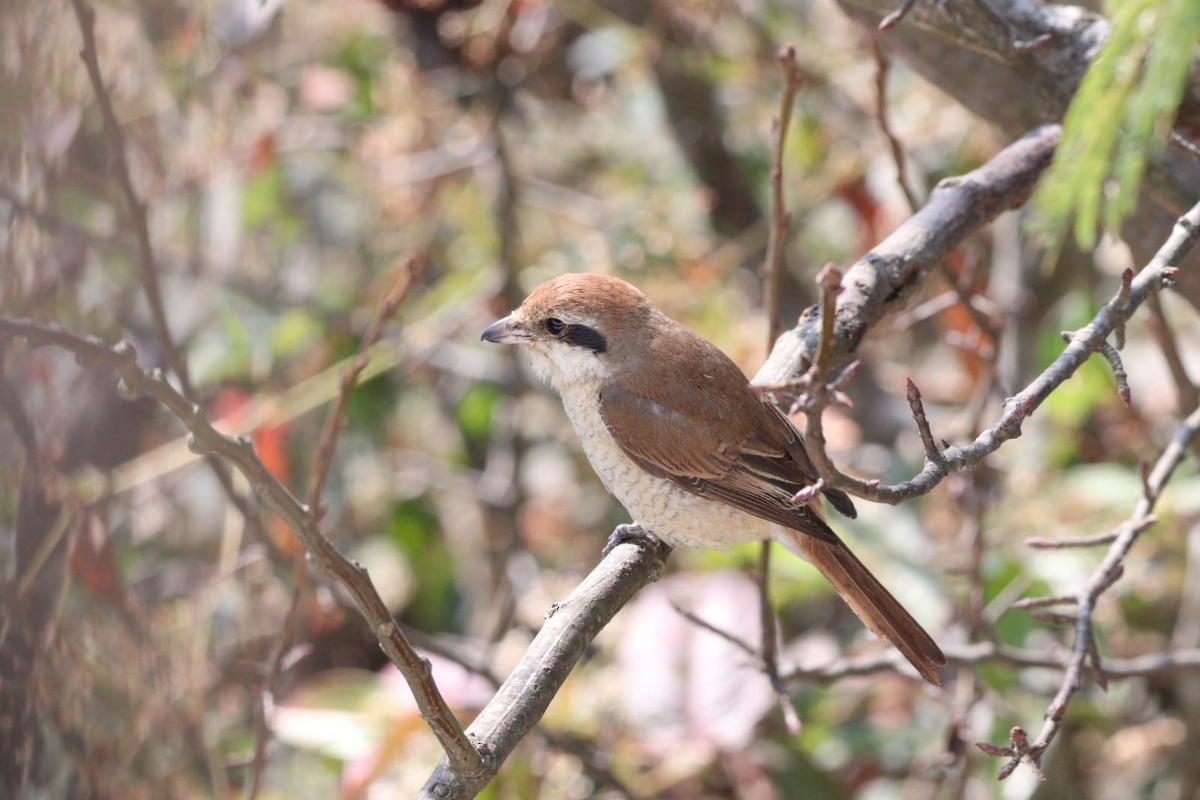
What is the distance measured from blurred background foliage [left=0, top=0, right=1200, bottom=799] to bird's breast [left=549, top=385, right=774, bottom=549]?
0.47m

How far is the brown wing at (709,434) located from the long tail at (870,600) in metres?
0.07

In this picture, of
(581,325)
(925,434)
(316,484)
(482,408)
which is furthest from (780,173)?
(482,408)

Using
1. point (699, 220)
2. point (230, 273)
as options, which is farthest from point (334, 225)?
point (699, 220)

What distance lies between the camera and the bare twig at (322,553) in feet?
4.73

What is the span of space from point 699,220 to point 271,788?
7.83 feet

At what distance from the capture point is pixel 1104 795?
12.1 feet

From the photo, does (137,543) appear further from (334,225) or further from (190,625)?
(334,225)

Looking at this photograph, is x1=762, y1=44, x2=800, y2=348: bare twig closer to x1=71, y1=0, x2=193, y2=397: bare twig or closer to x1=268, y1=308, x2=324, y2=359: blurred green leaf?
x1=71, y1=0, x2=193, y2=397: bare twig

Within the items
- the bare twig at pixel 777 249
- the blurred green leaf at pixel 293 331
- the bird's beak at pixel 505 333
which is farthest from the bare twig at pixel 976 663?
the blurred green leaf at pixel 293 331

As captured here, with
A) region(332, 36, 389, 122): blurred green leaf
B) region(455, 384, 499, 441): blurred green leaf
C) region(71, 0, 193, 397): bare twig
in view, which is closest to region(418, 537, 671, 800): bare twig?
region(71, 0, 193, 397): bare twig

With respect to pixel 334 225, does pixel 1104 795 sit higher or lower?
lower

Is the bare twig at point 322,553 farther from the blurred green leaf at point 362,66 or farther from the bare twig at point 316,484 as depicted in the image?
the blurred green leaf at point 362,66

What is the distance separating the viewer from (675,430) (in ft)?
8.62

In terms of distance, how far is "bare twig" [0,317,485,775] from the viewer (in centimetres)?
144
